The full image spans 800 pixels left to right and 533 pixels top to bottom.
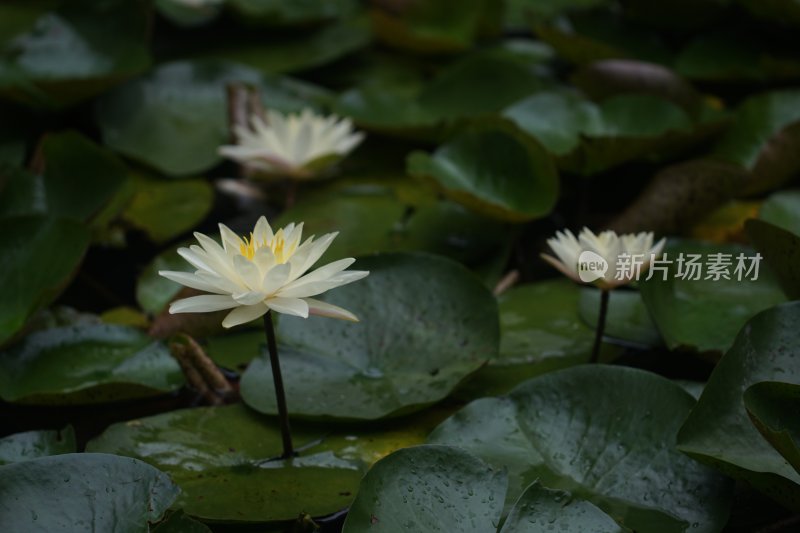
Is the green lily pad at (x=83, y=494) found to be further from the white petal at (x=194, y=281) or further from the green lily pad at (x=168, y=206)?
the green lily pad at (x=168, y=206)

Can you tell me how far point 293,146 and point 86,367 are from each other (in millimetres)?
781

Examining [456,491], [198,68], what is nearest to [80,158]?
[198,68]

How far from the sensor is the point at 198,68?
2.62 metres

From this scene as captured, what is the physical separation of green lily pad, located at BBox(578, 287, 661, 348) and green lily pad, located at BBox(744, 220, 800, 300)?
22 centimetres

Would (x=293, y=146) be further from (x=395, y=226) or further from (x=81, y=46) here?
(x=81, y=46)

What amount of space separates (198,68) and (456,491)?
6.04 ft

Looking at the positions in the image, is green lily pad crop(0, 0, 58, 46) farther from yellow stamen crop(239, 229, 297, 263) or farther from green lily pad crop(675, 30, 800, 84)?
green lily pad crop(675, 30, 800, 84)

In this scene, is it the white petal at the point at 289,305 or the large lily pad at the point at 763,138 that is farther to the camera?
the large lily pad at the point at 763,138

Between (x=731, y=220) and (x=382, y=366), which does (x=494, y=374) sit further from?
(x=731, y=220)

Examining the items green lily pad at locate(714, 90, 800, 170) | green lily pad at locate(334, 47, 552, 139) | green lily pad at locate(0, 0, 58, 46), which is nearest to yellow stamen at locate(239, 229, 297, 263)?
green lily pad at locate(334, 47, 552, 139)

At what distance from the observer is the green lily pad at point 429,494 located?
43.7 inches

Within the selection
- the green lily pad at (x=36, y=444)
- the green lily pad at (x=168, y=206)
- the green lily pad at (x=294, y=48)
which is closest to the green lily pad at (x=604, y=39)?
the green lily pad at (x=294, y=48)

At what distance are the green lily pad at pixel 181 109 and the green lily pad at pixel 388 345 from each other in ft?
3.06

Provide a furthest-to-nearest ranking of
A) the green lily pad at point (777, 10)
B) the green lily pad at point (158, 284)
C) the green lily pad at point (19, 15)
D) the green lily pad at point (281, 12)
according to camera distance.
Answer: the green lily pad at point (281, 12)
the green lily pad at point (19, 15)
the green lily pad at point (777, 10)
the green lily pad at point (158, 284)
